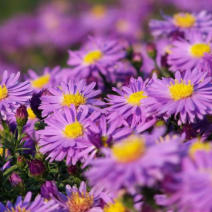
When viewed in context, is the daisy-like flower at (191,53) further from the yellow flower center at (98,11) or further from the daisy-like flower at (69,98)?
the yellow flower center at (98,11)

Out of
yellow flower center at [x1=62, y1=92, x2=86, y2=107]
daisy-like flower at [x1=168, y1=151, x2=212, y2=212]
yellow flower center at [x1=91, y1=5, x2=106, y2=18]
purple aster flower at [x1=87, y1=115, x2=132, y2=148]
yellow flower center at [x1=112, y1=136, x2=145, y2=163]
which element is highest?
yellow flower center at [x1=91, y1=5, x2=106, y2=18]

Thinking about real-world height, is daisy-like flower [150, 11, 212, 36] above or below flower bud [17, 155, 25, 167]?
above

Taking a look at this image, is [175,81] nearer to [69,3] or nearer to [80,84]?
[80,84]

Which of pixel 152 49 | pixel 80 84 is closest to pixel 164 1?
pixel 152 49

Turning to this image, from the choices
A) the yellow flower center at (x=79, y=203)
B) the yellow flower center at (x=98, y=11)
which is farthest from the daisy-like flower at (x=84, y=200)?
the yellow flower center at (x=98, y=11)

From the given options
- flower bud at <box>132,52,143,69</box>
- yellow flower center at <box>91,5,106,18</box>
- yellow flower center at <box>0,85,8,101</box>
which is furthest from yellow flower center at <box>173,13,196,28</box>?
yellow flower center at <box>91,5,106,18</box>

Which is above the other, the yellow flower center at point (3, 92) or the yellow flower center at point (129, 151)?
the yellow flower center at point (3, 92)

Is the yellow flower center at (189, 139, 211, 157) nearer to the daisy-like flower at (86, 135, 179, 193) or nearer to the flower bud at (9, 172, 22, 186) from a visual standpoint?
the daisy-like flower at (86, 135, 179, 193)
